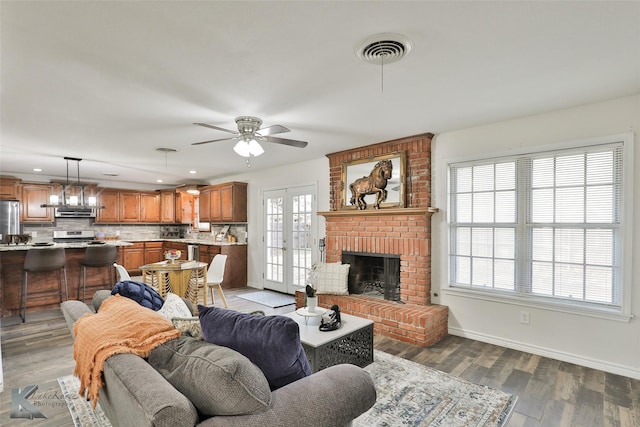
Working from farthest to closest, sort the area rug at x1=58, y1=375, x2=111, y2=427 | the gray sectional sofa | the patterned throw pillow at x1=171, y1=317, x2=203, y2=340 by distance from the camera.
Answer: the area rug at x1=58, y1=375, x2=111, y2=427 < the patterned throw pillow at x1=171, y1=317, x2=203, y2=340 < the gray sectional sofa

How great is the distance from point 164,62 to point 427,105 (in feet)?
7.01

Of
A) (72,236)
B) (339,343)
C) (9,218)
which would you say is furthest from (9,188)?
(339,343)

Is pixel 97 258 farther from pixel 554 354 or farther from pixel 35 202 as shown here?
pixel 554 354

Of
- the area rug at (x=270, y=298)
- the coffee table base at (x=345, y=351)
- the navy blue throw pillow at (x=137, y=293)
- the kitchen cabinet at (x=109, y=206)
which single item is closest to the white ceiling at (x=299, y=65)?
the navy blue throw pillow at (x=137, y=293)

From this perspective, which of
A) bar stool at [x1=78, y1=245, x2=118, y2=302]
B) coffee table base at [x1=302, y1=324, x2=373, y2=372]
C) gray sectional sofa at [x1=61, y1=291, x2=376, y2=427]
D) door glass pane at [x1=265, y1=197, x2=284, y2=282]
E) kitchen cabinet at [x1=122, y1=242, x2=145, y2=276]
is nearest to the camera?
gray sectional sofa at [x1=61, y1=291, x2=376, y2=427]

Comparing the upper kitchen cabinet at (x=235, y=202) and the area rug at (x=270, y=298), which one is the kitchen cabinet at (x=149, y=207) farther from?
the area rug at (x=270, y=298)

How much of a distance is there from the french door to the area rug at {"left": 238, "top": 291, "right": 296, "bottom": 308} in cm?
19

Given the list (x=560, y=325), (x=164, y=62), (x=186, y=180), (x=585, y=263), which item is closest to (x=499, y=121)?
(x=585, y=263)

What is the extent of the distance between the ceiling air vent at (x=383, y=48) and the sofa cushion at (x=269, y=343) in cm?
159

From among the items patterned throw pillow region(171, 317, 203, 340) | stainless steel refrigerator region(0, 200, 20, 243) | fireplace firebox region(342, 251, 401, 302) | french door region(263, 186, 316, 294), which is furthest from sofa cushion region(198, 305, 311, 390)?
stainless steel refrigerator region(0, 200, 20, 243)

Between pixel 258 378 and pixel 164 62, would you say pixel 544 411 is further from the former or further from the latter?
pixel 164 62

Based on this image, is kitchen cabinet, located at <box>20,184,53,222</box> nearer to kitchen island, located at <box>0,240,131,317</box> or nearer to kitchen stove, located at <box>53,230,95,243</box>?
kitchen stove, located at <box>53,230,95,243</box>

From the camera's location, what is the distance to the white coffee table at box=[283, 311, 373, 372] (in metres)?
2.43

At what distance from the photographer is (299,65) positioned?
7.27 feet
